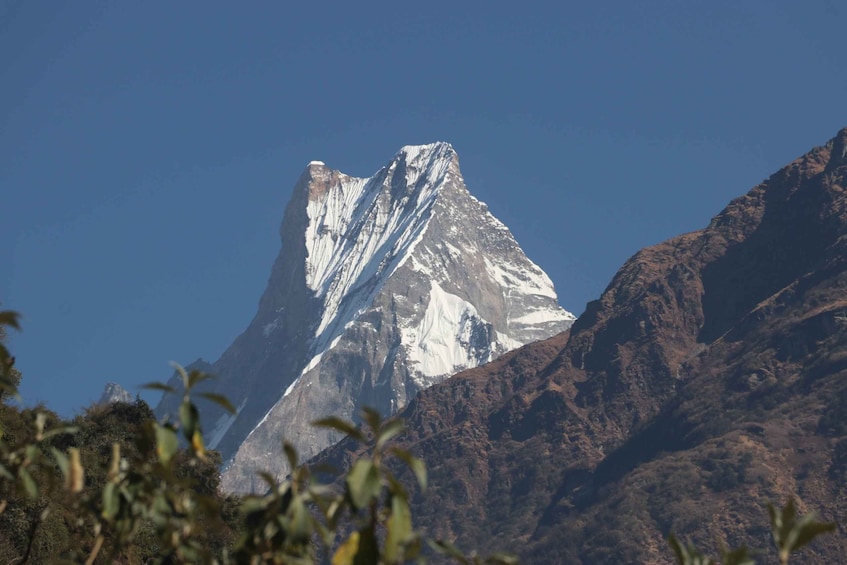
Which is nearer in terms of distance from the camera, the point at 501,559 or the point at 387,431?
the point at 387,431

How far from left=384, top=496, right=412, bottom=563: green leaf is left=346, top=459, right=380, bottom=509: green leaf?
0.45 feet

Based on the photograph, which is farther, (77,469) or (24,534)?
(24,534)

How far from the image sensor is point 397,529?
20.9 feet

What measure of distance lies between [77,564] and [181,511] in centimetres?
61

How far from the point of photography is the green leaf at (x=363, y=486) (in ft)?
20.7

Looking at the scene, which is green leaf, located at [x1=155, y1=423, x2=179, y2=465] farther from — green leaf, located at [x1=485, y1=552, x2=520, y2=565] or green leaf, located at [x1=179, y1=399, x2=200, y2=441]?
green leaf, located at [x1=485, y1=552, x2=520, y2=565]

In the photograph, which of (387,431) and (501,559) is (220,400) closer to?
(387,431)

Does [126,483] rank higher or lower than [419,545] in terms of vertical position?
higher

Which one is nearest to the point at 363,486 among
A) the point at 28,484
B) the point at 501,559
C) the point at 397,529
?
the point at 397,529

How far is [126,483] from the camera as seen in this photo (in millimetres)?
7848

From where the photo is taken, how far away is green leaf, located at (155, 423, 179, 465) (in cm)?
729

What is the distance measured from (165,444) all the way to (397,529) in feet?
5.21

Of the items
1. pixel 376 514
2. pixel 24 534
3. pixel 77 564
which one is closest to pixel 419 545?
pixel 376 514

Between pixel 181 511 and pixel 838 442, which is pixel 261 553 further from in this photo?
pixel 838 442
